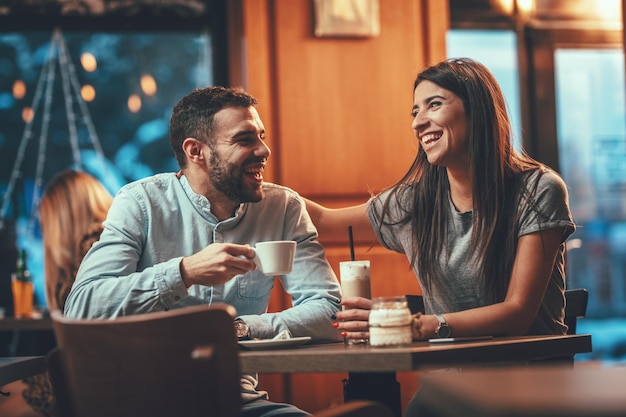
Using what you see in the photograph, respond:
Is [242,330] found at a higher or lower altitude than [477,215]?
lower

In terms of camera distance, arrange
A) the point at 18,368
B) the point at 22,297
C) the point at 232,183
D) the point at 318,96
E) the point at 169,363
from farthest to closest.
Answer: the point at 318,96 < the point at 22,297 < the point at 232,183 < the point at 18,368 < the point at 169,363

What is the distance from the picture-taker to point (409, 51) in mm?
4969

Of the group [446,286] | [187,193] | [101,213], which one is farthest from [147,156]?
[446,286]

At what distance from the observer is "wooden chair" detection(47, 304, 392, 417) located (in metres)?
1.45

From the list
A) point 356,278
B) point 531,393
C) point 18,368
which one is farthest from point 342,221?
point 531,393

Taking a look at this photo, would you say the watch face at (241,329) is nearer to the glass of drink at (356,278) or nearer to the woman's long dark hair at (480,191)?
the glass of drink at (356,278)

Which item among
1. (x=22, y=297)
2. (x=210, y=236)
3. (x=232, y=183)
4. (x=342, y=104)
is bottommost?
(x=22, y=297)

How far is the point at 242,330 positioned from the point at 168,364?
66cm

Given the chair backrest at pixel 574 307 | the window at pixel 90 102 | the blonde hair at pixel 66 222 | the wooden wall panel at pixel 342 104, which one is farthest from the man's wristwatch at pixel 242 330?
the window at pixel 90 102

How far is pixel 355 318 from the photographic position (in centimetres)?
203

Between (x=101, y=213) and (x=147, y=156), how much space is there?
1.04 m

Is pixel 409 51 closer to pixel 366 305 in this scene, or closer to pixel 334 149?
pixel 334 149

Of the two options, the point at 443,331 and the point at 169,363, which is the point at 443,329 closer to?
the point at 443,331

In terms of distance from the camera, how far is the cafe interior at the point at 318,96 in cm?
482
